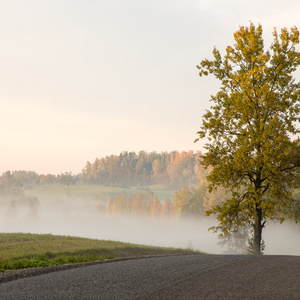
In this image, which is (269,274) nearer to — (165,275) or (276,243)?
(165,275)

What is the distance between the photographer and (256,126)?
19.7 m

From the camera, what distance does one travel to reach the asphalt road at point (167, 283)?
7.70 meters

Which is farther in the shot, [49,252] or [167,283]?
[49,252]

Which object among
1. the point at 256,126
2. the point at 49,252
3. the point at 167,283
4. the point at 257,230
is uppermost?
the point at 256,126

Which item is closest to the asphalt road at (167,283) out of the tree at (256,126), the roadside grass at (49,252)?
the roadside grass at (49,252)

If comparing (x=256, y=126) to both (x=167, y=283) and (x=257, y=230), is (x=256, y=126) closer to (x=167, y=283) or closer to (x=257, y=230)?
(x=257, y=230)

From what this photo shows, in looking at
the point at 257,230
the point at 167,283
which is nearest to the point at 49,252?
the point at 167,283

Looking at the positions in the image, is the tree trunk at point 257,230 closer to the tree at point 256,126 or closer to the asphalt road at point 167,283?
the tree at point 256,126

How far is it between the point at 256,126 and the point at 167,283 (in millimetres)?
13136

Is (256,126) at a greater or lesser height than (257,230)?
greater

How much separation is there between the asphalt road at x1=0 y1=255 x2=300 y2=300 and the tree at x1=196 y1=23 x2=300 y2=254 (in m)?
8.29

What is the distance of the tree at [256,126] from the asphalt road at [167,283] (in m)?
8.29

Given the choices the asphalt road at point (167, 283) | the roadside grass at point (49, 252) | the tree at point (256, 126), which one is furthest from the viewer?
the tree at point (256, 126)

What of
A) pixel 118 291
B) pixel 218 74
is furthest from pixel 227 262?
pixel 218 74
